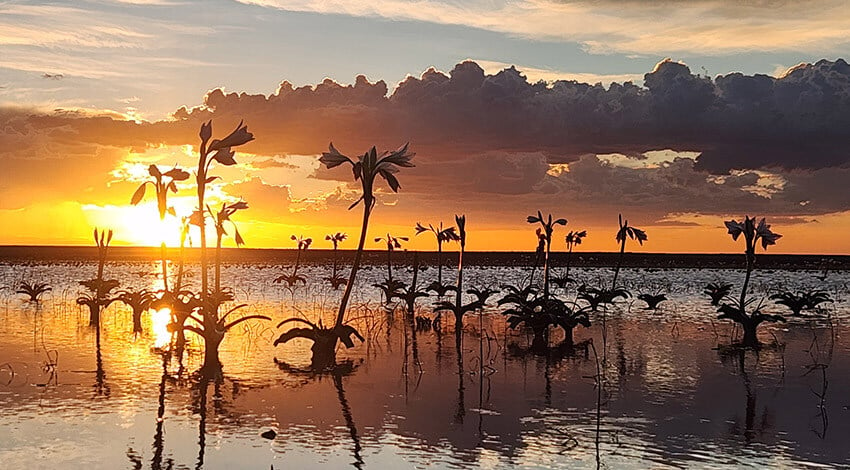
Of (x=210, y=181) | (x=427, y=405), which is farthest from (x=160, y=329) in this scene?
(x=427, y=405)

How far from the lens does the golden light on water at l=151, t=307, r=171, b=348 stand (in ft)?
80.0

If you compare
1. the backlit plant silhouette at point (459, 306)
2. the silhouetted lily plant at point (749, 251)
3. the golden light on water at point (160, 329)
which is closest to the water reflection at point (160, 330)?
the golden light on water at point (160, 329)

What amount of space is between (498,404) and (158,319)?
20472 mm

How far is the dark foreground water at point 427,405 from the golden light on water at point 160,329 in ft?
0.93

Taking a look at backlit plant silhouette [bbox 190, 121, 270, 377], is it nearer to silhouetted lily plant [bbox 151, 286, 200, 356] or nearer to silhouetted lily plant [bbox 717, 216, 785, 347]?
silhouetted lily plant [bbox 151, 286, 200, 356]

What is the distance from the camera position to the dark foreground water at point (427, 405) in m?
11.7

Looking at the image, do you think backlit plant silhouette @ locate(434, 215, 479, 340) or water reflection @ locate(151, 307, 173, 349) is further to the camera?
backlit plant silhouette @ locate(434, 215, 479, 340)

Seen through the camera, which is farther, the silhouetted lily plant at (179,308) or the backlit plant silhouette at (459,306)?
the backlit plant silhouette at (459,306)

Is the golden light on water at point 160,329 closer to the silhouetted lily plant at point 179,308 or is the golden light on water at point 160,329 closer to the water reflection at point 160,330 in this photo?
the water reflection at point 160,330

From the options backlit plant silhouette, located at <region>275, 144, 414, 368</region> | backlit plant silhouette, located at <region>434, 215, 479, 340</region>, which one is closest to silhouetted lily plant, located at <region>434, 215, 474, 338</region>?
backlit plant silhouette, located at <region>434, 215, 479, 340</region>

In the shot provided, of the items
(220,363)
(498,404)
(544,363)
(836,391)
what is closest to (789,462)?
(498,404)

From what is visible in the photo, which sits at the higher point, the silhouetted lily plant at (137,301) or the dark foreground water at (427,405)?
the silhouetted lily plant at (137,301)

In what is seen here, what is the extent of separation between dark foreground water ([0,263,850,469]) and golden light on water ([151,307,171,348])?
283 mm

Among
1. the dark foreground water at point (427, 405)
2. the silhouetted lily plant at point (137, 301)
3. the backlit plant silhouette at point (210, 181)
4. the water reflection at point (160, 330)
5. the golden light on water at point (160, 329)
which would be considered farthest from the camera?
the silhouetted lily plant at point (137, 301)
